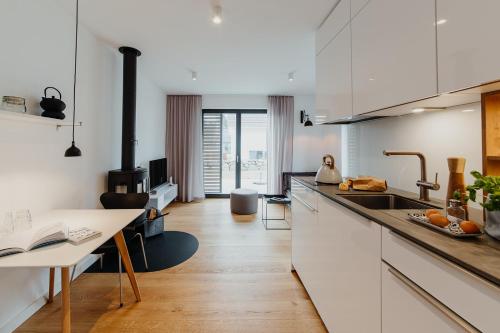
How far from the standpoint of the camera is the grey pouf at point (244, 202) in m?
4.47

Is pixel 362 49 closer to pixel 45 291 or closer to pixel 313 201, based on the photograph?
pixel 313 201

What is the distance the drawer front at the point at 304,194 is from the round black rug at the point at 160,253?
1.52 metres

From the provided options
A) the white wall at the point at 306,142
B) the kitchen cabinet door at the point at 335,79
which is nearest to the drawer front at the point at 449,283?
the kitchen cabinet door at the point at 335,79

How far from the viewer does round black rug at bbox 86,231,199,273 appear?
97.7 inches

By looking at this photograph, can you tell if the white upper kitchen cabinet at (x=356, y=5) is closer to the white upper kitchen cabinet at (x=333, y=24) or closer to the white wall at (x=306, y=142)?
the white upper kitchen cabinet at (x=333, y=24)

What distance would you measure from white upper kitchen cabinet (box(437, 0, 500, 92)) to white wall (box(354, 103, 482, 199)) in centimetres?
45

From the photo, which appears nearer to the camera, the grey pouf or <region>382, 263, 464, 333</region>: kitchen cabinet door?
<region>382, 263, 464, 333</region>: kitchen cabinet door

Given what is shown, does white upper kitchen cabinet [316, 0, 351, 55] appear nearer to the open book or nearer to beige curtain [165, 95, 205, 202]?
the open book

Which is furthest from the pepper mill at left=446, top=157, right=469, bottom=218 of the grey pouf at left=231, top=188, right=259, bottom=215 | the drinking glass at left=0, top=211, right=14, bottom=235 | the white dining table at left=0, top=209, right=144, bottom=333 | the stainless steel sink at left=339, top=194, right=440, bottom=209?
the grey pouf at left=231, top=188, right=259, bottom=215

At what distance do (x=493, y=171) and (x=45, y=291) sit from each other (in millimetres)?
3137

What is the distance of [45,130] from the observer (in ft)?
6.38

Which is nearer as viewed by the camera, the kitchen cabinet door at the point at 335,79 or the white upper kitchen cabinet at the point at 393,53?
the white upper kitchen cabinet at the point at 393,53

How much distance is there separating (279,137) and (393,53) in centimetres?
416

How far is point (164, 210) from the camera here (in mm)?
4730
